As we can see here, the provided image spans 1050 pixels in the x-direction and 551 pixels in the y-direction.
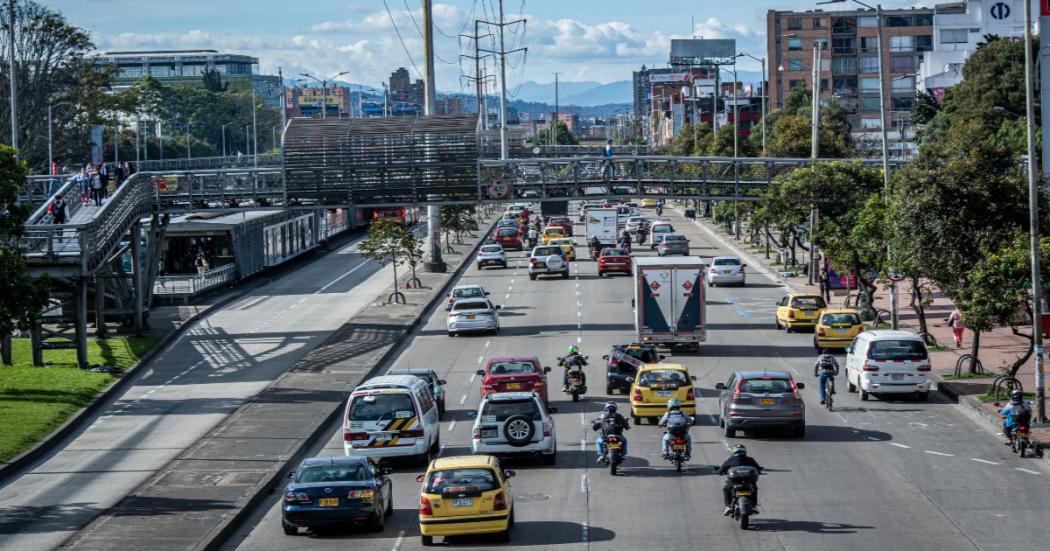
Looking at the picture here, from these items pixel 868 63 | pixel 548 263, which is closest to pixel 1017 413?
pixel 548 263

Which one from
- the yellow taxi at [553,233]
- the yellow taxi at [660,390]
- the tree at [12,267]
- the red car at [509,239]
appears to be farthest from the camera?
the red car at [509,239]

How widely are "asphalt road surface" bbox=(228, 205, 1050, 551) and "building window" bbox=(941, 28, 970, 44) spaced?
108972 millimetres

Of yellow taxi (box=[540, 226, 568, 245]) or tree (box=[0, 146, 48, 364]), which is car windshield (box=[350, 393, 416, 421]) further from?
yellow taxi (box=[540, 226, 568, 245])

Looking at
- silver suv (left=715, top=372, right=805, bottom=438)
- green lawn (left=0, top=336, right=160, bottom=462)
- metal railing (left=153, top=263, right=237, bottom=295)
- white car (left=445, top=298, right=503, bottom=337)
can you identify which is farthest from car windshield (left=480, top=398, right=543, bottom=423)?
metal railing (left=153, top=263, right=237, bottom=295)

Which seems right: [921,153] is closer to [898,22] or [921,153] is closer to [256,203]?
[256,203]

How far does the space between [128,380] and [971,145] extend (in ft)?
85.3

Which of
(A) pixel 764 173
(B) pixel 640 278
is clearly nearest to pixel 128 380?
(B) pixel 640 278

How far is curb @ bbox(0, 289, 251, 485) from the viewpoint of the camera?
33.5 m

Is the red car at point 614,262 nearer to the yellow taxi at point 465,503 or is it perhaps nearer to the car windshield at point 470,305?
the car windshield at point 470,305

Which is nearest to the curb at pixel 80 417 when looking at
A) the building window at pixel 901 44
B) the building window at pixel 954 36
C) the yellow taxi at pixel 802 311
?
the yellow taxi at pixel 802 311

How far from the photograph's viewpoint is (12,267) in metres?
39.3

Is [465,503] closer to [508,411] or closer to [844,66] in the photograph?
[508,411]

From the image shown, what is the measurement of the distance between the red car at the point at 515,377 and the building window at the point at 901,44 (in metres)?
137

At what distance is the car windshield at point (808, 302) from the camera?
54.7m
